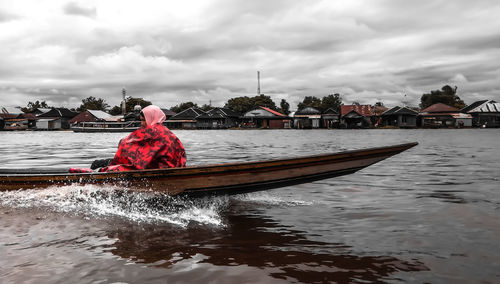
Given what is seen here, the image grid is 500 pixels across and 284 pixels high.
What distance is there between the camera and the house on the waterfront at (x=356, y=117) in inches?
2434

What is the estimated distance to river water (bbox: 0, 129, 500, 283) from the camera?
3.25 m

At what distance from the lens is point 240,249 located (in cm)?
393

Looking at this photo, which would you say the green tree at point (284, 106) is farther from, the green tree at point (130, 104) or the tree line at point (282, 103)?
the green tree at point (130, 104)

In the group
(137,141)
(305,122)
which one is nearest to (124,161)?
(137,141)

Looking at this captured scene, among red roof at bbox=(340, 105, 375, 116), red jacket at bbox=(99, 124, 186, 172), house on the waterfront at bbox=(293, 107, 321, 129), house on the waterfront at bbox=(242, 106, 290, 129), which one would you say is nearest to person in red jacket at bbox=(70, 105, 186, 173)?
red jacket at bbox=(99, 124, 186, 172)

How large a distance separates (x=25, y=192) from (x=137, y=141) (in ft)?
5.94

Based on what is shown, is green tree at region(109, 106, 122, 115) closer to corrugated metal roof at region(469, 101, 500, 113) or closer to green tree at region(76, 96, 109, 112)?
green tree at region(76, 96, 109, 112)

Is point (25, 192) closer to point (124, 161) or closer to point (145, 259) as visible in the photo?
point (124, 161)

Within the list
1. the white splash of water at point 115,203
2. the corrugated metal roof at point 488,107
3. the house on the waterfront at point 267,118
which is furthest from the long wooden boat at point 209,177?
the corrugated metal roof at point 488,107

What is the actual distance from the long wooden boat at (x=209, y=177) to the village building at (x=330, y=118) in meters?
61.6

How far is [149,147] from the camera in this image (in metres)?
5.11

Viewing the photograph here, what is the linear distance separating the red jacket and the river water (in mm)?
453

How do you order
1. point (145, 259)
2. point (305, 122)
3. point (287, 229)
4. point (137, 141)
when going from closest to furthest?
point (145, 259)
point (287, 229)
point (137, 141)
point (305, 122)

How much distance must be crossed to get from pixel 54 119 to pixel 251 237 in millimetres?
80693
